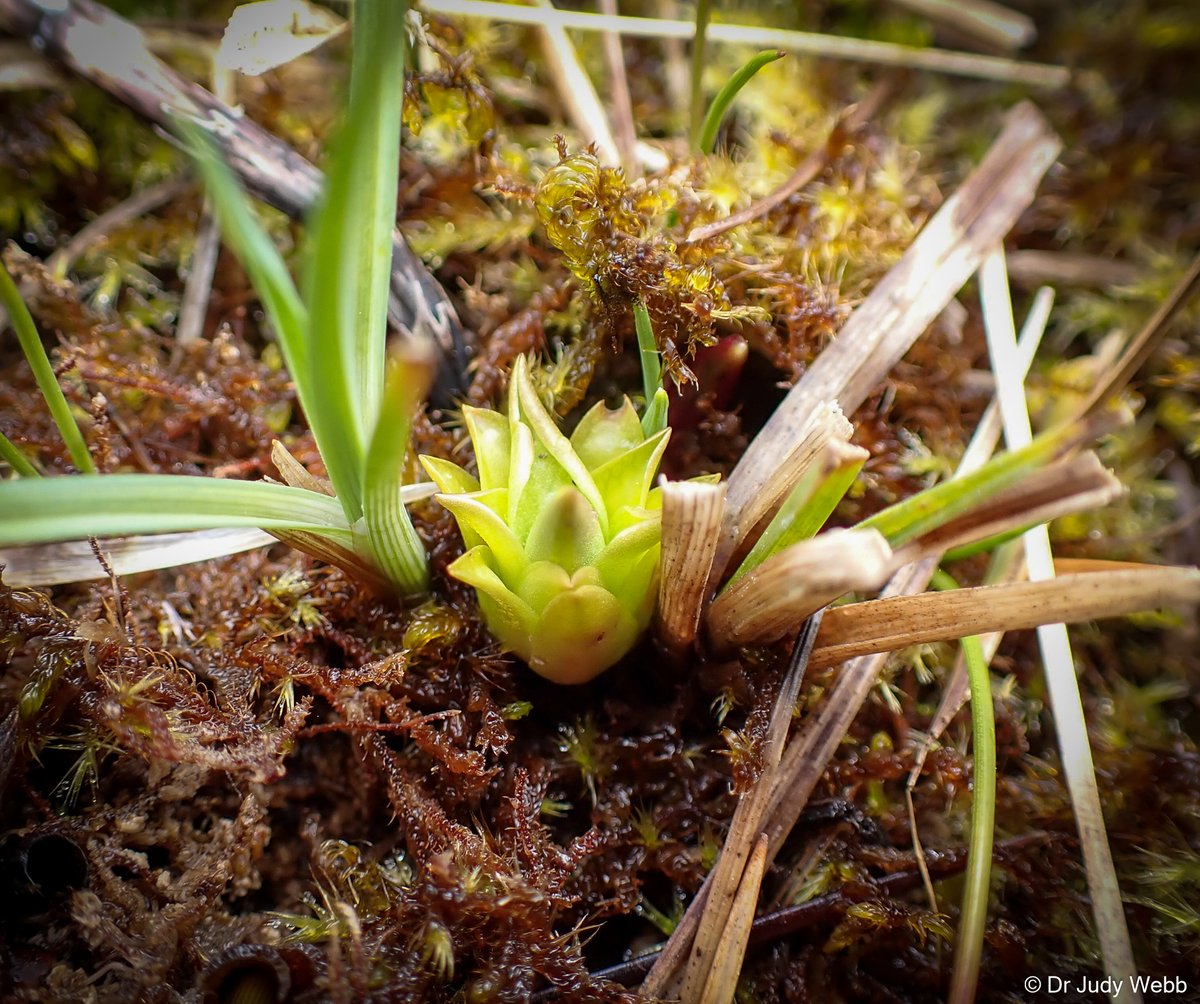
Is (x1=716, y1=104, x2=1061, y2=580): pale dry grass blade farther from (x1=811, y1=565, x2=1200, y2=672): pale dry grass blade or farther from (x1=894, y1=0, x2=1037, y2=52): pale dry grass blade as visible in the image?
(x1=894, y1=0, x2=1037, y2=52): pale dry grass blade

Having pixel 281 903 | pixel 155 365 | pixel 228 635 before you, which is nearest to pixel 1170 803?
pixel 281 903

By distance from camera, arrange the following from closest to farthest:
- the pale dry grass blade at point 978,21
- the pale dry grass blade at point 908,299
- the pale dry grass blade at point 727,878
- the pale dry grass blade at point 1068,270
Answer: the pale dry grass blade at point 727,878, the pale dry grass blade at point 908,299, the pale dry grass blade at point 1068,270, the pale dry grass blade at point 978,21

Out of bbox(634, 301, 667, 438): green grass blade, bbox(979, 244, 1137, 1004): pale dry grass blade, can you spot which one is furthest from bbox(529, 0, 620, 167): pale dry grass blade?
bbox(979, 244, 1137, 1004): pale dry grass blade

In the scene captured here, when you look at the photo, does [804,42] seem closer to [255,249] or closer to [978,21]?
[978,21]

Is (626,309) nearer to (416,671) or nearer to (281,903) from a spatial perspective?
(416,671)

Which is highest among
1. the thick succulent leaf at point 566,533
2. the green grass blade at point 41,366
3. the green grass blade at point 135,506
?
the green grass blade at point 41,366

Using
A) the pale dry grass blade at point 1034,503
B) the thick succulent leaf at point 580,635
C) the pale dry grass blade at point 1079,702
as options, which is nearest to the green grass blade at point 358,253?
the thick succulent leaf at point 580,635

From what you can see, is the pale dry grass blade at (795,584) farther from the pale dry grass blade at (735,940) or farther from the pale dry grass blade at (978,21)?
the pale dry grass blade at (978,21)

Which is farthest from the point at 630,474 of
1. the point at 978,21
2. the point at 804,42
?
the point at 978,21
